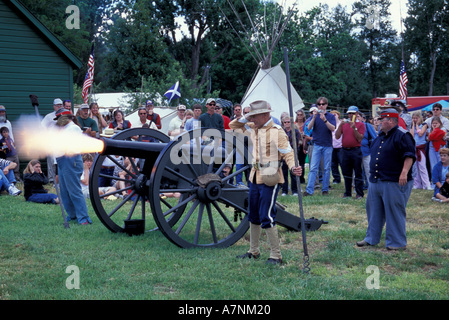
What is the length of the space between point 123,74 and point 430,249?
29.1 meters

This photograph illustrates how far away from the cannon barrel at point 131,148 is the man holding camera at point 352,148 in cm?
520

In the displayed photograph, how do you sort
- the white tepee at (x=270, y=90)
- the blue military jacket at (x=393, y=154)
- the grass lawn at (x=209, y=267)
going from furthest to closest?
the white tepee at (x=270, y=90) < the blue military jacket at (x=393, y=154) < the grass lawn at (x=209, y=267)

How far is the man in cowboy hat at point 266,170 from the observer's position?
5.60 metres

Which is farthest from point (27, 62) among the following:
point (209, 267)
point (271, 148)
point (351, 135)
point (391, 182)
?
point (391, 182)

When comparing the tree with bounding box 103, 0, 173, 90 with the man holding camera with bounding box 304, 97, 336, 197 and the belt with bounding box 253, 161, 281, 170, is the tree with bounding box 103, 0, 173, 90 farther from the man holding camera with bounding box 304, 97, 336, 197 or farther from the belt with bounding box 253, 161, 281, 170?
the belt with bounding box 253, 161, 281, 170

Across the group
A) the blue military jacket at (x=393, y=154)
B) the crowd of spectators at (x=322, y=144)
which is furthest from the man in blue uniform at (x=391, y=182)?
the crowd of spectators at (x=322, y=144)

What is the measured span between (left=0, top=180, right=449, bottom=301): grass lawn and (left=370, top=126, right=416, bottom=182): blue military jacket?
0.97 metres

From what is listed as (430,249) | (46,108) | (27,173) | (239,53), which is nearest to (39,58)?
(46,108)

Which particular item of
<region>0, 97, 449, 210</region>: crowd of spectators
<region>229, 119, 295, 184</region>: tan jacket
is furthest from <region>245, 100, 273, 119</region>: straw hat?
<region>0, 97, 449, 210</region>: crowd of spectators

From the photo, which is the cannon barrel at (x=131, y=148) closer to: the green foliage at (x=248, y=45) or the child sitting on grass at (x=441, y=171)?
the child sitting on grass at (x=441, y=171)

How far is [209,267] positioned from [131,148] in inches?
78.7

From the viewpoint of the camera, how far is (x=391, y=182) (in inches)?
254

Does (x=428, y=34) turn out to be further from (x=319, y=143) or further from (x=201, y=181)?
(x=201, y=181)
